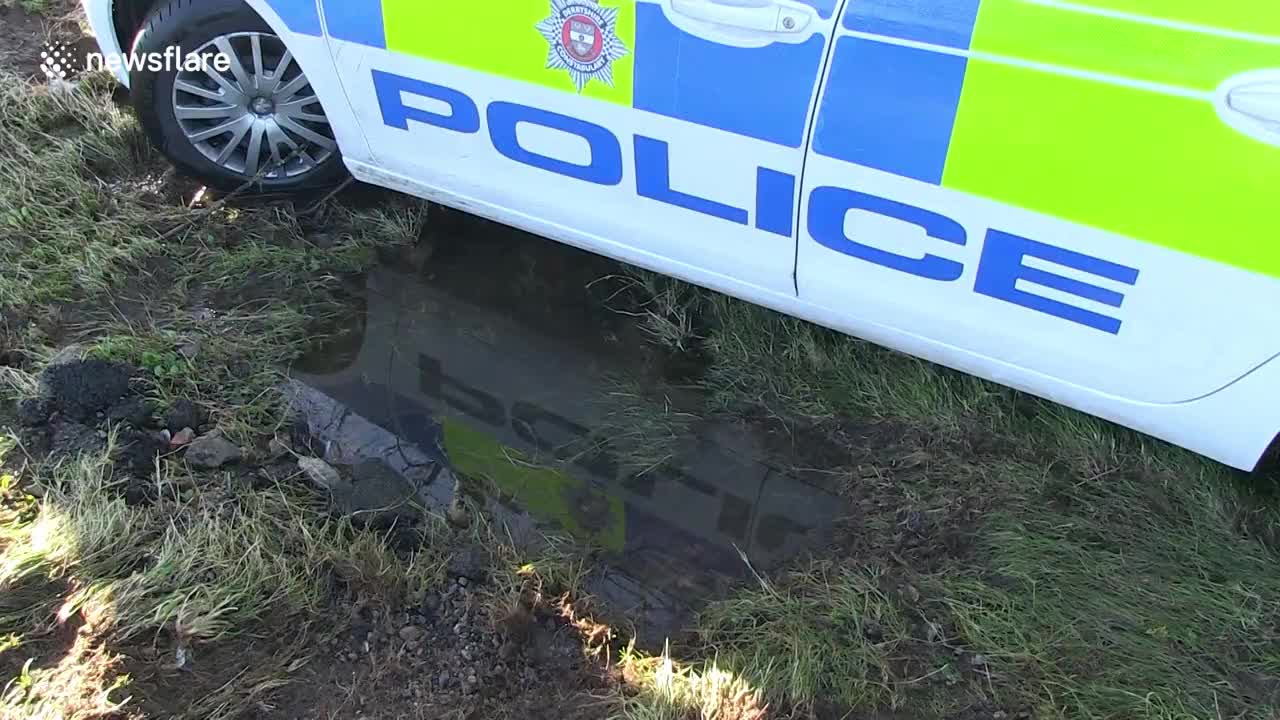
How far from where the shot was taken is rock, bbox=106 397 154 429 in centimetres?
248

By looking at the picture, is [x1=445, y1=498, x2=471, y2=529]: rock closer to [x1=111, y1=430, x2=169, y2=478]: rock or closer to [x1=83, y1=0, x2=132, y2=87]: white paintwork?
[x1=111, y1=430, x2=169, y2=478]: rock

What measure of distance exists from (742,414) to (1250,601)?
124 centimetres

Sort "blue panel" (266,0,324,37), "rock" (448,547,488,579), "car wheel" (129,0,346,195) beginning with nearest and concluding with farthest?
1. "rock" (448,547,488,579)
2. "blue panel" (266,0,324,37)
3. "car wheel" (129,0,346,195)

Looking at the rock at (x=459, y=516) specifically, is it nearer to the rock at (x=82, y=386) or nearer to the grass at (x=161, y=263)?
the grass at (x=161, y=263)

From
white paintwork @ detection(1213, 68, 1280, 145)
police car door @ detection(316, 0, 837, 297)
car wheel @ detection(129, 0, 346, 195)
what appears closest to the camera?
white paintwork @ detection(1213, 68, 1280, 145)

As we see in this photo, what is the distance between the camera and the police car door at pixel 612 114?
2.11 m

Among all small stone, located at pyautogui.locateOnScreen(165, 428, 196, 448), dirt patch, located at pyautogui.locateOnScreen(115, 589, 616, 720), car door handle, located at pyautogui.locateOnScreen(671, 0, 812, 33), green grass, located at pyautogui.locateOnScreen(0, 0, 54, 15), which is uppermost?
→ car door handle, located at pyautogui.locateOnScreen(671, 0, 812, 33)

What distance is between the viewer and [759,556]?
2365 mm

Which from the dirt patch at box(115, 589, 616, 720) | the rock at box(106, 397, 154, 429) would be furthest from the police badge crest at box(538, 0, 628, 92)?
the rock at box(106, 397, 154, 429)

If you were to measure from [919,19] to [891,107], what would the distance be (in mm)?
172

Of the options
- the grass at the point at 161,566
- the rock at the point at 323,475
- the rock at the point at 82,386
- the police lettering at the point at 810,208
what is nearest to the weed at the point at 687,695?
the grass at the point at 161,566

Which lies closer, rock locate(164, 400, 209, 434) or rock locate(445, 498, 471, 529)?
rock locate(445, 498, 471, 529)

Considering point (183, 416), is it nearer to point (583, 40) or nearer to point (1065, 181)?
point (583, 40)

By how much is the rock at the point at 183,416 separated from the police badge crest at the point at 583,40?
49.4 inches
